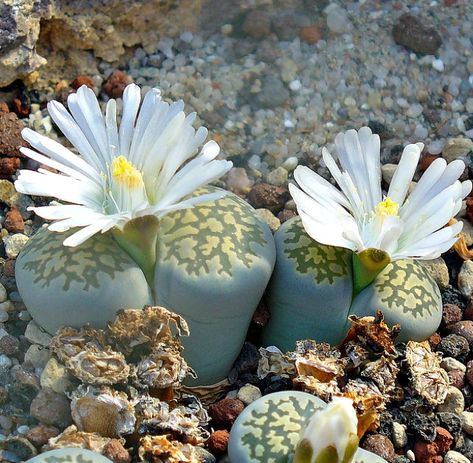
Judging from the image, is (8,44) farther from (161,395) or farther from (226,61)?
(161,395)

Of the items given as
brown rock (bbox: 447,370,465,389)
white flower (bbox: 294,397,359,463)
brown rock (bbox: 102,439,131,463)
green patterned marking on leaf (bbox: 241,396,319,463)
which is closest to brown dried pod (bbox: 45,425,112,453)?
brown rock (bbox: 102,439,131,463)

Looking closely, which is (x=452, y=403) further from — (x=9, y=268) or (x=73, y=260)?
(x=9, y=268)

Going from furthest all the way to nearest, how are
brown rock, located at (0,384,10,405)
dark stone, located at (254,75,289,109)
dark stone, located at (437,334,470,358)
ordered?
1. dark stone, located at (254,75,289,109)
2. dark stone, located at (437,334,470,358)
3. brown rock, located at (0,384,10,405)

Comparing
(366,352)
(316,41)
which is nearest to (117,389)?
(366,352)

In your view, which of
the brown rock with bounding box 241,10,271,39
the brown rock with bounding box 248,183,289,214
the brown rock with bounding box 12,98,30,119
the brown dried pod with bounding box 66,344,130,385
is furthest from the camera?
the brown rock with bounding box 241,10,271,39

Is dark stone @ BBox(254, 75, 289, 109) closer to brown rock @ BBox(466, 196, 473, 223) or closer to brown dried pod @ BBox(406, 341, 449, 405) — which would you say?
brown rock @ BBox(466, 196, 473, 223)

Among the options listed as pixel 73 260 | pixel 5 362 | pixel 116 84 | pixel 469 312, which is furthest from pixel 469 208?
pixel 5 362
